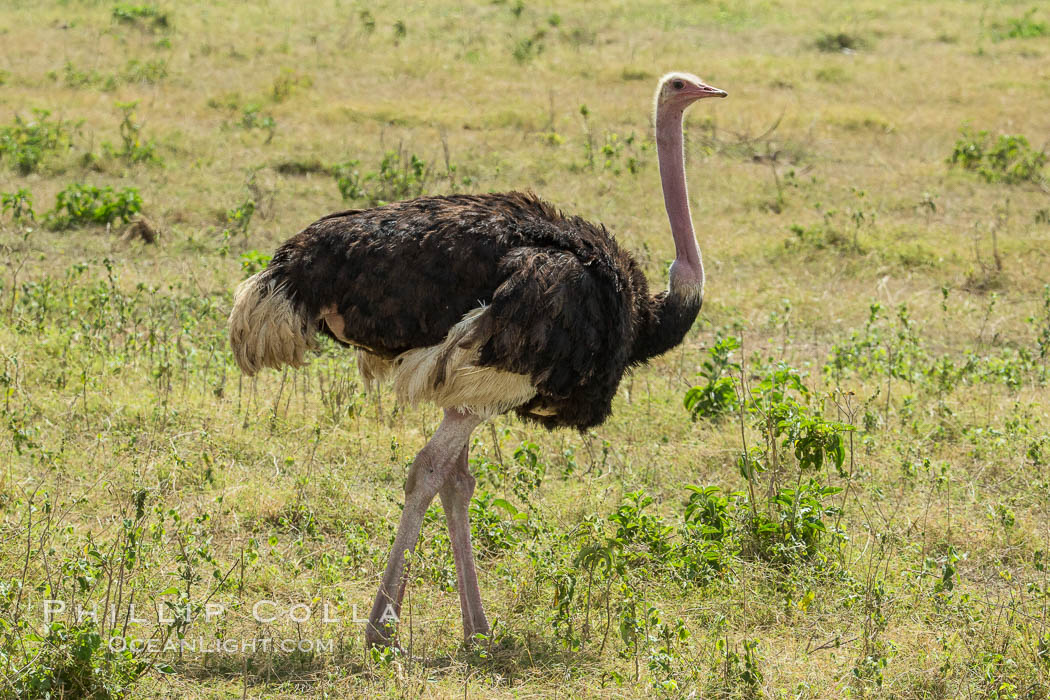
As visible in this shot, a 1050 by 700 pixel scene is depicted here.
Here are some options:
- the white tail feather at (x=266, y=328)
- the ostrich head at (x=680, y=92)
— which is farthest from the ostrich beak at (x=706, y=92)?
the white tail feather at (x=266, y=328)

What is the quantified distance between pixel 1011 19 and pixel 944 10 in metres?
1.18

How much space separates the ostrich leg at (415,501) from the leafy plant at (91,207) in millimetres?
4866

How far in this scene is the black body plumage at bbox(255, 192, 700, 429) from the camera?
3.73 m

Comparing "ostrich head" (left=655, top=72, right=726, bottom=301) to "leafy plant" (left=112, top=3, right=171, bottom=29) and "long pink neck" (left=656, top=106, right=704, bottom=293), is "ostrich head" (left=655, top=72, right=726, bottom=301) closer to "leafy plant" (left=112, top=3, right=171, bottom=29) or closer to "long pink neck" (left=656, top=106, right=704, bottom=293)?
"long pink neck" (left=656, top=106, right=704, bottom=293)

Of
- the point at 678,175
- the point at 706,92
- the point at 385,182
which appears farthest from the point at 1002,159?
the point at 678,175

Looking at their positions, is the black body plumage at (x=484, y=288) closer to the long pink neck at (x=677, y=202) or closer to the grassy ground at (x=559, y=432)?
the long pink neck at (x=677, y=202)

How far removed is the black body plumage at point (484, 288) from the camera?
373cm

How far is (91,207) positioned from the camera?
26.6ft

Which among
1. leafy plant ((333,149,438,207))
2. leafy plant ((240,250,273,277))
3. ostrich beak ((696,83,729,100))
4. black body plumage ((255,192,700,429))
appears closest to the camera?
black body plumage ((255,192,700,429))

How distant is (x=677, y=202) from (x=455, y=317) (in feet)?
3.75

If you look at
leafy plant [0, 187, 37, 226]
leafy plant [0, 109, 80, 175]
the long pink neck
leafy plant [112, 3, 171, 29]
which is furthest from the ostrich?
leafy plant [112, 3, 171, 29]

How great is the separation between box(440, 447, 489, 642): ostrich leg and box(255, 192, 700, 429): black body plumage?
1.27 ft

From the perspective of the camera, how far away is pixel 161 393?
5.57 metres

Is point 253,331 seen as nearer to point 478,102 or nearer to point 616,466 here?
point 616,466
